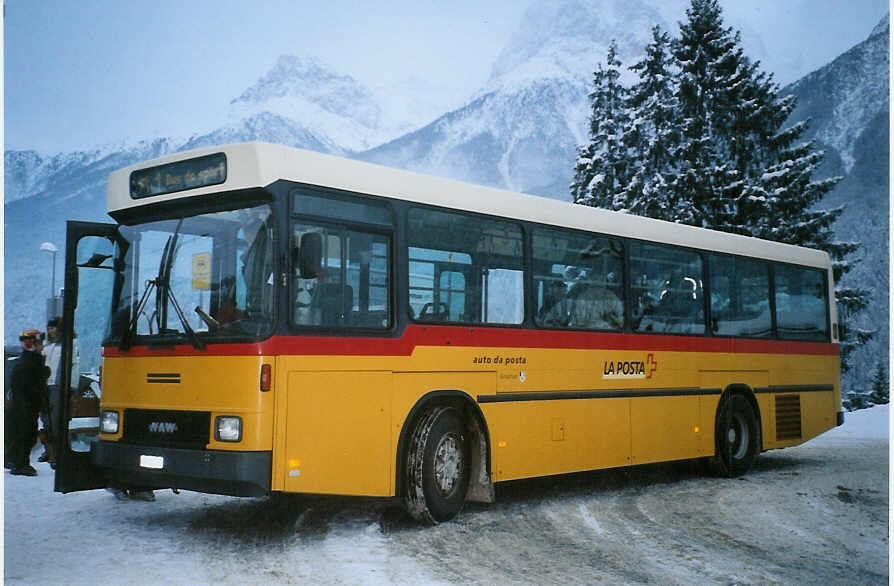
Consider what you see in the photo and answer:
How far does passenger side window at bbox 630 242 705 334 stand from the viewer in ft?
37.0

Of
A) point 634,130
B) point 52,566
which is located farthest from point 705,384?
point 634,130

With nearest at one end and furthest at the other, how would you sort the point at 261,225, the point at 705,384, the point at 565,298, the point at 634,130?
the point at 261,225, the point at 565,298, the point at 705,384, the point at 634,130

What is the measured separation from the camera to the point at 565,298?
33.5ft

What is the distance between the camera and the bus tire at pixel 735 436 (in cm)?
1252

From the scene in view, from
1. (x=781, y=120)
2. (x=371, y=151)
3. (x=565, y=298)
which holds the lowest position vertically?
(x=565, y=298)

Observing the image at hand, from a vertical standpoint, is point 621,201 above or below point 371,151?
below

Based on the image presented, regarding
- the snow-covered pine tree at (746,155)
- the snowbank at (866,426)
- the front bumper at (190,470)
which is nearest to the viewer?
the front bumper at (190,470)

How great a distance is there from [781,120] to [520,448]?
26588 mm

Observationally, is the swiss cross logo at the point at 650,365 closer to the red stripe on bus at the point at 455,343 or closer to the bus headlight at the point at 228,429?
the red stripe on bus at the point at 455,343

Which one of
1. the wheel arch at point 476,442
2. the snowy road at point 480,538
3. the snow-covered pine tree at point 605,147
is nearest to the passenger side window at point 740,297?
the snowy road at point 480,538

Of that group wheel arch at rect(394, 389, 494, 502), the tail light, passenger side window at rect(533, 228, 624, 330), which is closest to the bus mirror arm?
the tail light

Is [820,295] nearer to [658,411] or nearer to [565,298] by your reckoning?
[658,411]

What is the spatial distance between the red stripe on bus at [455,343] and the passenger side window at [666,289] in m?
0.16

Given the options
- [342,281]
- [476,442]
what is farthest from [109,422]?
[476,442]
